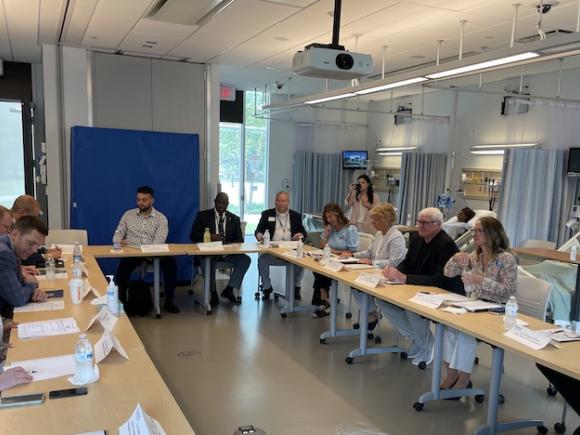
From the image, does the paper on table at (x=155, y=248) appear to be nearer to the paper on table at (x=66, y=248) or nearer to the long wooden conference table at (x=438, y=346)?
the long wooden conference table at (x=438, y=346)

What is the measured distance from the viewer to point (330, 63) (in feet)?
11.5

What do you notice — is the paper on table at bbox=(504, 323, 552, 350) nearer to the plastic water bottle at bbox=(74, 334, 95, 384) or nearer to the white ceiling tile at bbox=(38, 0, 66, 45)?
the plastic water bottle at bbox=(74, 334, 95, 384)

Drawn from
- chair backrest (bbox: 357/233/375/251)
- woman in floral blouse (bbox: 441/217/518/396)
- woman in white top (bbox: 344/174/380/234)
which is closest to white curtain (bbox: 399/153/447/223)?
woman in white top (bbox: 344/174/380/234)

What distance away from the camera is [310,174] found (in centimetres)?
1040

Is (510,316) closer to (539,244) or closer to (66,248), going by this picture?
(66,248)

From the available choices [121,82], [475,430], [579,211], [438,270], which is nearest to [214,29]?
[121,82]

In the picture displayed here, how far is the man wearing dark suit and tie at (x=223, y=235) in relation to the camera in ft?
18.3

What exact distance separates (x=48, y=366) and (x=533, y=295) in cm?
307

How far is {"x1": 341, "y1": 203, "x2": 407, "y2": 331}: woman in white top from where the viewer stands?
4.33m

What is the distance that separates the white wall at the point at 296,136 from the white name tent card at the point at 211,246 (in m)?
5.13

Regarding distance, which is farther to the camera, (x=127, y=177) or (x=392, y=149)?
(x=392, y=149)

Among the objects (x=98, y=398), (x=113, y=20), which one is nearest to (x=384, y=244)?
(x=98, y=398)

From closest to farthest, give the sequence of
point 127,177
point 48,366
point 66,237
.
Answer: point 48,366, point 66,237, point 127,177

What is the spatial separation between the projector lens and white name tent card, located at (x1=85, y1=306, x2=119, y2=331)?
2.32 meters
